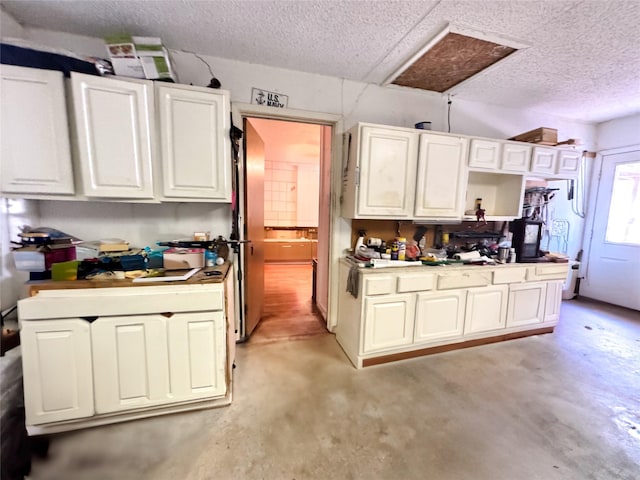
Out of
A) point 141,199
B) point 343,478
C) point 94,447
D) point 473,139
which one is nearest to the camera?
point 343,478

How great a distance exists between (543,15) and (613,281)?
3.99 m

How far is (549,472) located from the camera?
1345 mm

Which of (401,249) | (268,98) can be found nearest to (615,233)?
(401,249)

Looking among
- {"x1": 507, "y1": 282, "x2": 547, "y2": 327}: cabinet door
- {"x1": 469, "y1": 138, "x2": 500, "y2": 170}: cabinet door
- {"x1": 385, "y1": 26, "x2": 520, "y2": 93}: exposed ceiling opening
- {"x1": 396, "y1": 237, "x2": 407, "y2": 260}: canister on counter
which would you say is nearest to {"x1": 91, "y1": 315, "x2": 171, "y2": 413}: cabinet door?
{"x1": 396, "y1": 237, "x2": 407, "y2": 260}: canister on counter

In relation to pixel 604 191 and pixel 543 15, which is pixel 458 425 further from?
pixel 604 191

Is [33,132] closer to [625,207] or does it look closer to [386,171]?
[386,171]

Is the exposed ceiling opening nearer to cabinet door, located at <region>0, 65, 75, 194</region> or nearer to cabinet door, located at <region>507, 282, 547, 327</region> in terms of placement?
cabinet door, located at <region>507, 282, 547, 327</region>

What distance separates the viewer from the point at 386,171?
7.57ft

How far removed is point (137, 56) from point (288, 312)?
2.82 metres

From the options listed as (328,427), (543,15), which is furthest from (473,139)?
(328,427)

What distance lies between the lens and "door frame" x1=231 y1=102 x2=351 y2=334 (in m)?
2.31

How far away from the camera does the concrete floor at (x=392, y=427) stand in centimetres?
135

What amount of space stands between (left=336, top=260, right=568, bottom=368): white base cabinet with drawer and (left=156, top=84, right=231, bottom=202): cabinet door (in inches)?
53.5

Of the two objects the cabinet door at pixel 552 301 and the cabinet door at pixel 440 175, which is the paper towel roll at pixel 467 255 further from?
the cabinet door at pixel 552 301
